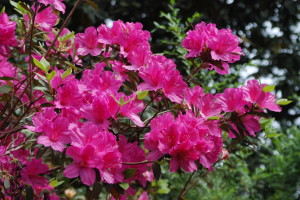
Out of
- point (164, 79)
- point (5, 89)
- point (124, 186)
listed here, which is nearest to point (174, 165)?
point (124, 186)

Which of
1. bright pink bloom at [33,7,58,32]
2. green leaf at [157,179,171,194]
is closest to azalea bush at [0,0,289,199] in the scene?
bright pink bloom at [33,7,58,32]

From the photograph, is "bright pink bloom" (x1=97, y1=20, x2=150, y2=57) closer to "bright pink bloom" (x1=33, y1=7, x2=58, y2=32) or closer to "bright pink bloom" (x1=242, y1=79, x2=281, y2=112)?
"bright pink bloom" (x1=33, y1=7, x2=58, y2=32)

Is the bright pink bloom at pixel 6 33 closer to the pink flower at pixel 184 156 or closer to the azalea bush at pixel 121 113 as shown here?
the azalea bush at pixel 121 113

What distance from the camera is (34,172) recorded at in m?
1.28

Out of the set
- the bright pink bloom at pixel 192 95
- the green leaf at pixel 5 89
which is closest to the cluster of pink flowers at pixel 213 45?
the bright pink bloom at pixel 192 95

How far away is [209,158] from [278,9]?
3.91 metres

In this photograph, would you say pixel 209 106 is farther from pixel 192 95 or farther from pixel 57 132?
pixel 57 132

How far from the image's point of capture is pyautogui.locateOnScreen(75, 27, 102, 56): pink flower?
1434mm

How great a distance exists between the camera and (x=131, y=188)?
1.31 m

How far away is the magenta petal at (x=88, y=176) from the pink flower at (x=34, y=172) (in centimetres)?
30

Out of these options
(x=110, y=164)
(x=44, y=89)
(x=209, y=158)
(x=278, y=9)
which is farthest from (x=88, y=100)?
(x=278, y=9)

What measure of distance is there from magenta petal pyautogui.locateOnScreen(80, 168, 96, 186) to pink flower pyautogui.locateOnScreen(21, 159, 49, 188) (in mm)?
302

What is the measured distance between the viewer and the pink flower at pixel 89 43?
143cm

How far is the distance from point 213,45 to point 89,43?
1.39ft
